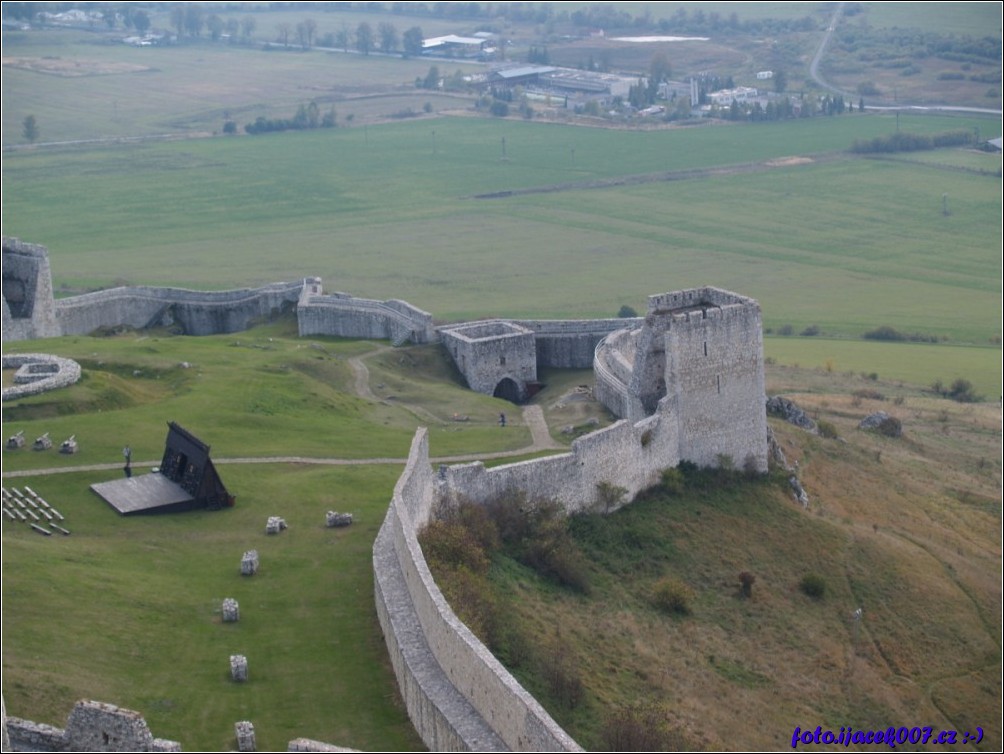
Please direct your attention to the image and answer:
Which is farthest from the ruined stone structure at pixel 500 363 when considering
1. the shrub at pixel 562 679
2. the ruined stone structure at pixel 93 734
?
the ruined stone structure at pixel 93 734

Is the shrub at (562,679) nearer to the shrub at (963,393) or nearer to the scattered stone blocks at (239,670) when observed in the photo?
the scattered stone blocks at (239,670)

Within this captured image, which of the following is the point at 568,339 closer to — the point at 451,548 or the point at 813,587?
the point at 813,587

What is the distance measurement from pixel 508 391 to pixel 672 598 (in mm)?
24317

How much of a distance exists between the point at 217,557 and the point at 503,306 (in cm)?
6771

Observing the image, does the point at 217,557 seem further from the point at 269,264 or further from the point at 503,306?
the point at 269,264

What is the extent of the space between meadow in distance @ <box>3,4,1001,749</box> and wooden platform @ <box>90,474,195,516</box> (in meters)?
0.75

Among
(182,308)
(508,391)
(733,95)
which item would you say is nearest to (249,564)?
(508,391)

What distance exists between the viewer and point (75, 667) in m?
40.7

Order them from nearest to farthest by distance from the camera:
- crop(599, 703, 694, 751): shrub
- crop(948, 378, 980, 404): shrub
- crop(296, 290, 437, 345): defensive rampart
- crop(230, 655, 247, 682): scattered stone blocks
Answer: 1. crop(230, 655, 247, 682): scattered stone blocks
2. crop(599, 703, 694, 751): shrub
3. crop(296, 290, 437, 345): defensive rampart
4. crop(948, 378, 980, 404): shrub

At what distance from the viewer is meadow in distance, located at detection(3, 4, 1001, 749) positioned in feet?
146

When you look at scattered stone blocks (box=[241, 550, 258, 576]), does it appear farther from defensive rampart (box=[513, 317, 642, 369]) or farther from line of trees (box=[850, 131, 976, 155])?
line of trees (box=[850, 131, 976, 155])

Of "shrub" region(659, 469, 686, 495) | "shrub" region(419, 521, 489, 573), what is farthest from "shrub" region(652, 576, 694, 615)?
"shrub" region(659, 469, 686, 495)

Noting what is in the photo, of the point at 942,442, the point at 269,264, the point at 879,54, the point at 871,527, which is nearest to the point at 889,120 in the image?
the point at 879,54

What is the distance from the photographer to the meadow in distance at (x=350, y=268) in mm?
44406
